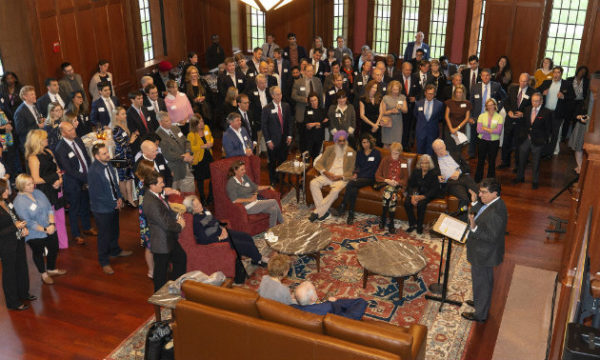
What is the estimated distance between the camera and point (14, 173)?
356 inches

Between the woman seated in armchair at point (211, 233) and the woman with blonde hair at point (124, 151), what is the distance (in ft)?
6.78

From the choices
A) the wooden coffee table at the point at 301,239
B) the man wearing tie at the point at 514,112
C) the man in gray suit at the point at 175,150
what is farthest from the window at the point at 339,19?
the wooden coffee table at the point at 301,239

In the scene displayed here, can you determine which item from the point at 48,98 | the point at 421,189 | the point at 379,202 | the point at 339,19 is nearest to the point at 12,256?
the point at 48,98

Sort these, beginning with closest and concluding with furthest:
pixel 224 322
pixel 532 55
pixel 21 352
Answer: pixel 224 322, pixel 21 352, pixel 532 55

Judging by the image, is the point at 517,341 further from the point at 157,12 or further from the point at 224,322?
the point at 157,12

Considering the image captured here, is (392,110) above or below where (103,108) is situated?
below

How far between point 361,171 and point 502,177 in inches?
114

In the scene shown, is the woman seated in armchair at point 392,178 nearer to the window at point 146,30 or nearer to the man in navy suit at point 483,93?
the man in navy suit at point 483,93

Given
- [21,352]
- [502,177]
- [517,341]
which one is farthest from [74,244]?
[502,177]

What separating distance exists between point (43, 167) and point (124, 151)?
1.33 meters

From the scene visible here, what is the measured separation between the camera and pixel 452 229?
18.5ft

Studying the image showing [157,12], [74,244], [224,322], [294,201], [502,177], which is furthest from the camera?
[157,12]

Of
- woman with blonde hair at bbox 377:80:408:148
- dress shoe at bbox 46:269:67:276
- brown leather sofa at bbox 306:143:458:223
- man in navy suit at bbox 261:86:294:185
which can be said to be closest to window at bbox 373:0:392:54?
woman with blonde hair at bbox 377:80:408:148

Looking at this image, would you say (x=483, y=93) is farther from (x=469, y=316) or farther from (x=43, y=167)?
(x=43, y=167)
